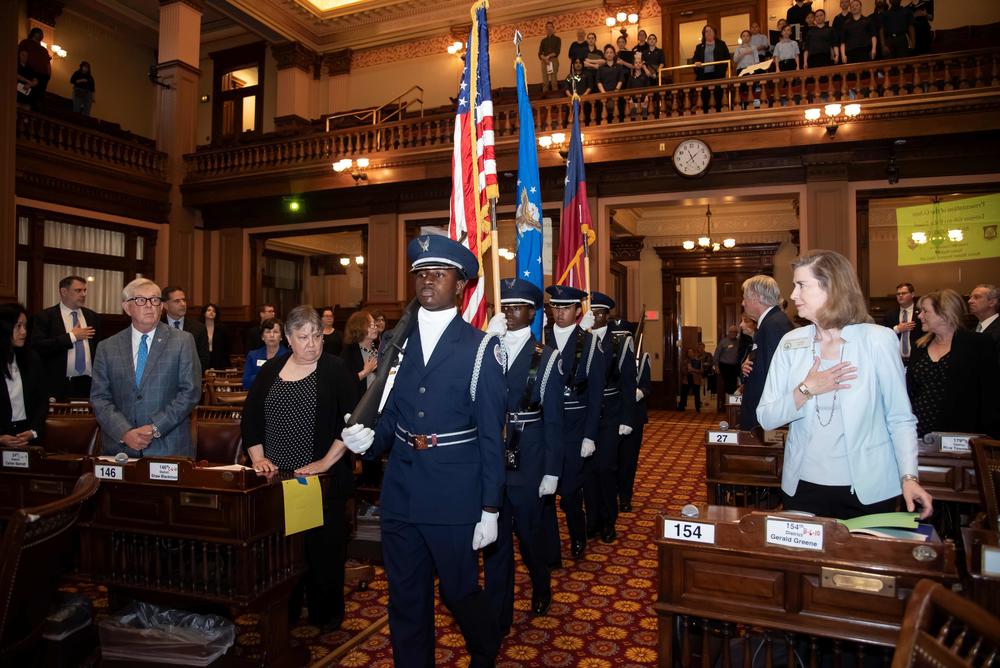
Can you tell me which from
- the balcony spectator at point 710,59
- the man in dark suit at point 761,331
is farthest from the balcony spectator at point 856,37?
the man in dark suit at point 761,331

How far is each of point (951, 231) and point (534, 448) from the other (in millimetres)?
10876

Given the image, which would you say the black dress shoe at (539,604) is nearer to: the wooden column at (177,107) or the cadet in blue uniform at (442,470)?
the cadet in blue uniform at (442,470)

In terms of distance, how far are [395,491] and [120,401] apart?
70.3 inches

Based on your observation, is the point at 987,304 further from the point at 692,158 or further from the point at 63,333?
the point at 63,333

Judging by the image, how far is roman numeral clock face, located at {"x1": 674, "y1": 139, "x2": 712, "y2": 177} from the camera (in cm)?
940

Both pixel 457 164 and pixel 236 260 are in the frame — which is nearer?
pixel 457 164

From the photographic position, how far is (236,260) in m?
13.4

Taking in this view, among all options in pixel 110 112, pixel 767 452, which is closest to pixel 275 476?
pixel 767 452

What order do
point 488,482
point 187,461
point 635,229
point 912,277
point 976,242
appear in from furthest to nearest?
point 635,229
point 912,277
point 976,242
point 187,461
point 488,482

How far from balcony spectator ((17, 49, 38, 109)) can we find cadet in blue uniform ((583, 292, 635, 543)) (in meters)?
10.7

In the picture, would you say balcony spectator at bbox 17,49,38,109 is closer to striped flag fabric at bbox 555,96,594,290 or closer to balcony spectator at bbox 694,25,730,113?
striped flag fabric at bbox 555,96,594,290

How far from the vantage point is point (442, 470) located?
6.99 feet

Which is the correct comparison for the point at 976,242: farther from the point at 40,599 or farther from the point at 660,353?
the point at 40,599

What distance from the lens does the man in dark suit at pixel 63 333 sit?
207 inches
